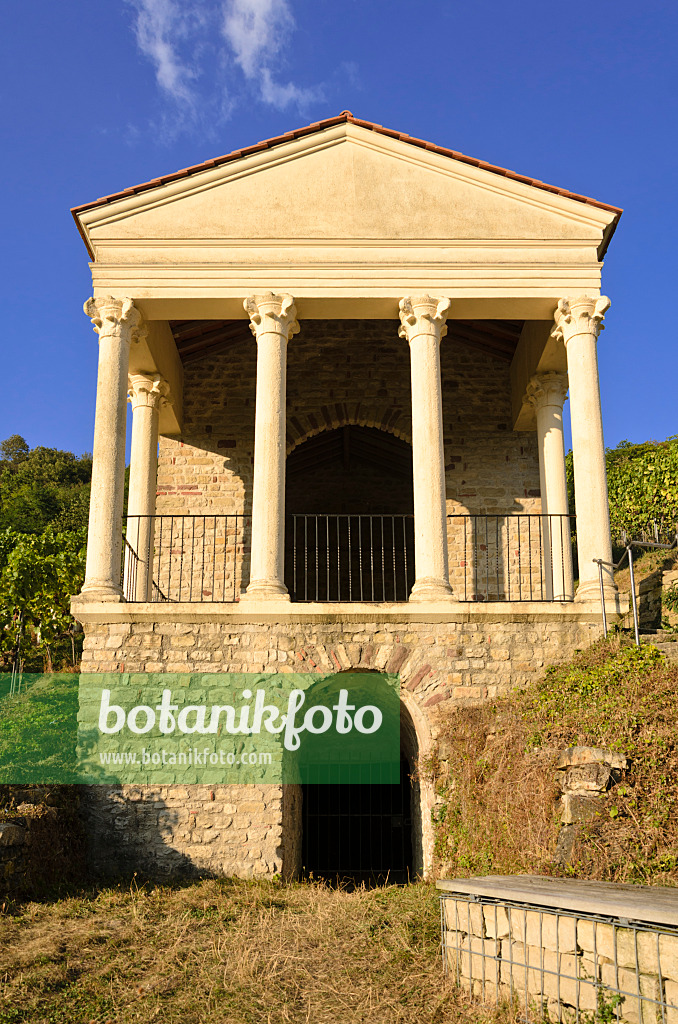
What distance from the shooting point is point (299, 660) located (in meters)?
10.1

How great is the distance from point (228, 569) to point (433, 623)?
4.00 m

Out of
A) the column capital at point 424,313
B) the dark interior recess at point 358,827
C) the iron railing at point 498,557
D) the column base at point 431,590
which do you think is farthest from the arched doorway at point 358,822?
the column capital at point 424,313

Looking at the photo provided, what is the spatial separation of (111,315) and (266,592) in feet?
13.0

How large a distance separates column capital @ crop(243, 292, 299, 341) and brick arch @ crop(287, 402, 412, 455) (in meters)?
2.89

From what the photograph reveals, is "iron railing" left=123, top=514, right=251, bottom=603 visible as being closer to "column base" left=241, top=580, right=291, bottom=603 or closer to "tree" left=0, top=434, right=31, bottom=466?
"column base" left=241, top=580, right=291, bottom=603

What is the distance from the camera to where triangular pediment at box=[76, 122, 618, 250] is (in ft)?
37.9

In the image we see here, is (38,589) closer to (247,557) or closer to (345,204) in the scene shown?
(247,557)

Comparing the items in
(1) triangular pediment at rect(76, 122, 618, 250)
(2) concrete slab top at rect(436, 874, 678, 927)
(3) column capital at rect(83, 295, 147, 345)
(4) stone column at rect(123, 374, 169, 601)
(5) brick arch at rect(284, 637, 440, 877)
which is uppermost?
(1) triangular pediment at rect(76, 122, 618, 250)

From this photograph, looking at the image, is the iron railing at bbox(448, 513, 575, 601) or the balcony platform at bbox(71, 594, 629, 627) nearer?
the balcony platform at bbox(71, 594, 629, 627)

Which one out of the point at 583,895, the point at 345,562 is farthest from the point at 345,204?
the point at 583,895

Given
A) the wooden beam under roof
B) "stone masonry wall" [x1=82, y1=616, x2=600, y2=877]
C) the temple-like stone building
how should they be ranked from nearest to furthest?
1. "stone masonry wall" [x1=82, y1=616, x2=600, y2=877]
2. the temple-like stone building
3. the wooden beam under roof

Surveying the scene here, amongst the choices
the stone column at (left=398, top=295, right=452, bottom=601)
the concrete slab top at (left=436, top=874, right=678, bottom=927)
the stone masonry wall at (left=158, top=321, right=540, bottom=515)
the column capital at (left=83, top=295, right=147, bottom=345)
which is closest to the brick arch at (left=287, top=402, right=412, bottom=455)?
the stone masonry wall at (left=158, top=321, right=540, bottom=515)

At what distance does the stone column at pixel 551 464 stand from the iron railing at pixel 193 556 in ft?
13.8

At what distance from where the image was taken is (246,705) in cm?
992
